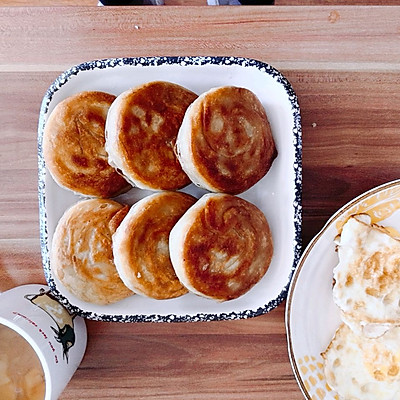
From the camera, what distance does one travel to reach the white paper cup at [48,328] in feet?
3.16

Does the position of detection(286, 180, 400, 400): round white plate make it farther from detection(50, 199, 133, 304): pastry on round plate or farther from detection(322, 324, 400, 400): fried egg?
detection(50, 199, 133, 304): pastry on round plate

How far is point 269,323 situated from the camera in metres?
1.13

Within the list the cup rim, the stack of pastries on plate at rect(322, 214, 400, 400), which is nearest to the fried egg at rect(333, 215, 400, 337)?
the stack of pastries on plate at rect(322, 214, 400, 400)

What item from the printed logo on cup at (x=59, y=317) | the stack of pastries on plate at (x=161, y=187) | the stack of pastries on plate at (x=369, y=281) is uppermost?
the stack of pastries on plate at (x=161, y=187)

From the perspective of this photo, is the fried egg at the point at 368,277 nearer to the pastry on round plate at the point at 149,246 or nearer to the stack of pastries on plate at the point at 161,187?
the stack of pastries on plate at the point at 161,187

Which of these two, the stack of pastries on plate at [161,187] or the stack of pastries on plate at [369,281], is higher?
the stack of pastries on plate at [161,187]

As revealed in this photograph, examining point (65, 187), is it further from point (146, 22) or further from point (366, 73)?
point (366, 73)

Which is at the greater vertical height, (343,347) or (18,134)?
(18,134)

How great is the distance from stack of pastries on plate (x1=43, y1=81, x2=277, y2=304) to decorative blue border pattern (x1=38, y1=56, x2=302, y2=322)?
0.12 feet

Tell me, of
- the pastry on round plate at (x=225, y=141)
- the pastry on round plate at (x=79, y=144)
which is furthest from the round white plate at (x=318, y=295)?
the pastry on round plate at (x=79, y=144)

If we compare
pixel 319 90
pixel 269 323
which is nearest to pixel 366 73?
pixel 319 90

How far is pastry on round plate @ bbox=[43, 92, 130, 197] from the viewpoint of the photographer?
39.2 inches

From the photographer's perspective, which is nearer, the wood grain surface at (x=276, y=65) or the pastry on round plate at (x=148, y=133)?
the pastry on round plate at (x=148, y=133)

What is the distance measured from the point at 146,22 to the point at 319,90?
36cm
